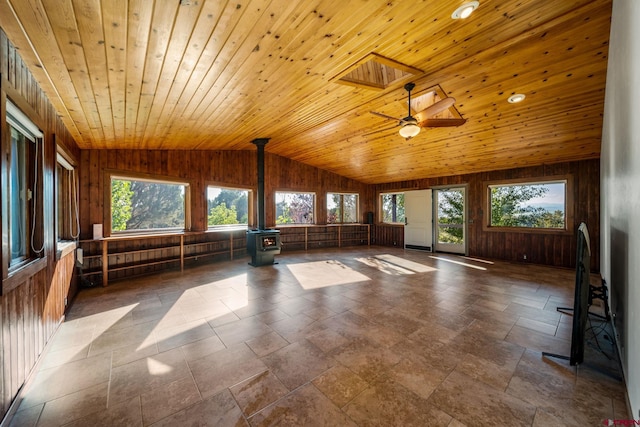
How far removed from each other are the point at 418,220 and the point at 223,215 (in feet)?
28.2

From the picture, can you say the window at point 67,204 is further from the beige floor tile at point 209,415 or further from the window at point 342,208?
the window at point 342,208

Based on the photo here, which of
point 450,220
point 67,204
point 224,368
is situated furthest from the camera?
point 450,220

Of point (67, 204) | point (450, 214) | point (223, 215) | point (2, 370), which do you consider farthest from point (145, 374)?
point (223, 215)

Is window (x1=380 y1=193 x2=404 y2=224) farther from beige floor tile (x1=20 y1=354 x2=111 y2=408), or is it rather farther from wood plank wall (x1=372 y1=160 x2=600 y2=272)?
beige floor tile (x1=20 y1=354 x2=111 y2=408)

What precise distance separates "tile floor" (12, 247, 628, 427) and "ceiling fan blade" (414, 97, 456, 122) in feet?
8.47

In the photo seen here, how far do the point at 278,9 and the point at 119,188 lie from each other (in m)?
9.67

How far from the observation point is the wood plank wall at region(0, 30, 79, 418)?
1.55m

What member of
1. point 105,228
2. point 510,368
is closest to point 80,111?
point 105,228

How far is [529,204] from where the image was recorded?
239 inches

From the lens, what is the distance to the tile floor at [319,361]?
1.56 m

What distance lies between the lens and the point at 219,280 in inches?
179

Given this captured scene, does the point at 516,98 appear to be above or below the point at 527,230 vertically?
above

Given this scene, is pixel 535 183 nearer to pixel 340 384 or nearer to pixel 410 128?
pixel 410 128

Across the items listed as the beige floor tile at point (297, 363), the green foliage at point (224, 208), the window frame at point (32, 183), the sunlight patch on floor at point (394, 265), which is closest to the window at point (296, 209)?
the sunlight patch on floor at point (394, 265)
